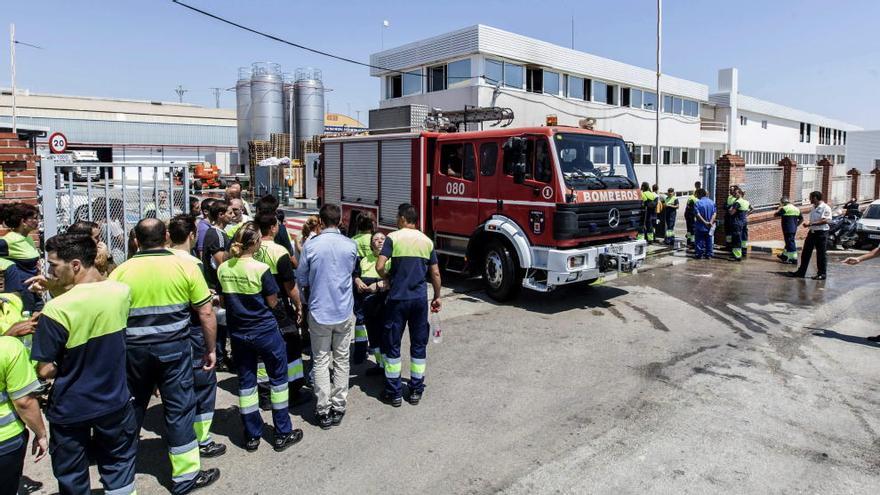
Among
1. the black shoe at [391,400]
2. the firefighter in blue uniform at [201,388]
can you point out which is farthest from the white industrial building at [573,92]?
the firefighter in blue uniform at [201,388]

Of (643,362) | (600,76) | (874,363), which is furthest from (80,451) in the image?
(600,76)

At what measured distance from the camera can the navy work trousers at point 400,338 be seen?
526 centimetres

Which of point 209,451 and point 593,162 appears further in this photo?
point 593,162

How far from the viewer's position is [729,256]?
559 inches

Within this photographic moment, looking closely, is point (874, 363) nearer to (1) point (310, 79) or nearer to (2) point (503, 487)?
(2) point (503, 487)

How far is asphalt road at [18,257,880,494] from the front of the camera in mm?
4059

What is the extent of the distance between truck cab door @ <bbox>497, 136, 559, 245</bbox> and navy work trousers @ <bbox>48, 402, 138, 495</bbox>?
626 cm

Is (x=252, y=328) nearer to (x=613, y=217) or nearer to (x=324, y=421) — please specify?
(x=324, y=421)

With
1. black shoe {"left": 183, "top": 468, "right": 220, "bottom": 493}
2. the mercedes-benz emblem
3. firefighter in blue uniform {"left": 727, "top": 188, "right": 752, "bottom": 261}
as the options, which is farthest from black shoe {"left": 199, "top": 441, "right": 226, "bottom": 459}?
firefighter in blue uniform {"left": 727, "top": 188, "right": 752, "bottom": 261}

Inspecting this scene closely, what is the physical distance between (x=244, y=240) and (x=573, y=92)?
2481 centimetres

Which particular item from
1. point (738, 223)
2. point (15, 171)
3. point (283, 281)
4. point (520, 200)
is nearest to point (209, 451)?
point (283, 281)

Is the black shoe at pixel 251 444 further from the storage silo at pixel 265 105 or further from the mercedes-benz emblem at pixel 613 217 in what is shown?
the storage silo at pixel 265 105

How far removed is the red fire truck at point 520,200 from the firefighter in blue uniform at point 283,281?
4512 mm

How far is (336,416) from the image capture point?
16.1 feet
